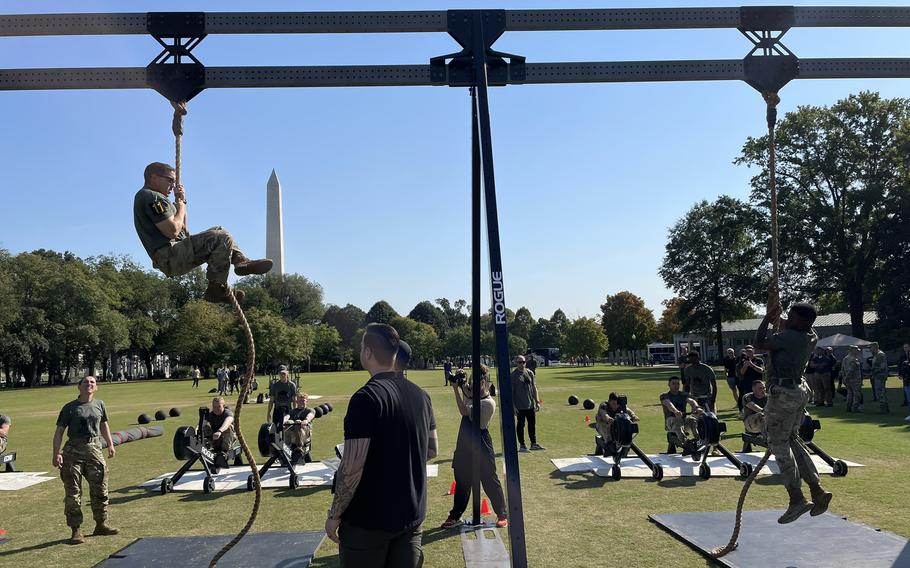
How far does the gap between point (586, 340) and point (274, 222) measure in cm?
5971

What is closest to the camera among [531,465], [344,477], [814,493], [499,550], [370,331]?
[344,477]

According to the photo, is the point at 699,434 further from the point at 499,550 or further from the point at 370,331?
the point at 370,331

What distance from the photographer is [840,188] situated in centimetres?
4419

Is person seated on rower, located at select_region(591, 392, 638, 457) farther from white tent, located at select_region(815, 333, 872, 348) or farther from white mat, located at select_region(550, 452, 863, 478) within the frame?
white tent, located at select_region(815, 333, 872, 348)

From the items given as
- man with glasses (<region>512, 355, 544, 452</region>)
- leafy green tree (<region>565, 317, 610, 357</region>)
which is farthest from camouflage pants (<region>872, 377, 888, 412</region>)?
leafy green tree (<region>565, 317, 610, 357</region>)

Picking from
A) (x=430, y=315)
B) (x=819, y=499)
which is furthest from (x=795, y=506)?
(x=430, y=315)

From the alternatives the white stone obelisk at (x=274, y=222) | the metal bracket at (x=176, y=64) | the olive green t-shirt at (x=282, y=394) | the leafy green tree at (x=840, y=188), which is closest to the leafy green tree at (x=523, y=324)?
the white stone obelisk at (x=274, y=222)

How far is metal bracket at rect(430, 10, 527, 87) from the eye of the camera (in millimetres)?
6508

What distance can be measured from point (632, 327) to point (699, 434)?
3613 inches

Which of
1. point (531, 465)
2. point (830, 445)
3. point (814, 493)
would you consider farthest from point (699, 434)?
point (814, 493)

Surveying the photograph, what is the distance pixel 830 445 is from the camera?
14.7m

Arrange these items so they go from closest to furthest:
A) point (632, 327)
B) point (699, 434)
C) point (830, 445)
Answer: point (699, 434), point (830, 445), point (632, 327)

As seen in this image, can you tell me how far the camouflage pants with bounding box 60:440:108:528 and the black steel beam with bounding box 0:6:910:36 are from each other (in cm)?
535

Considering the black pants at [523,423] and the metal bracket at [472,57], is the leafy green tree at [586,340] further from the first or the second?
the metal bracket at [472,57]
